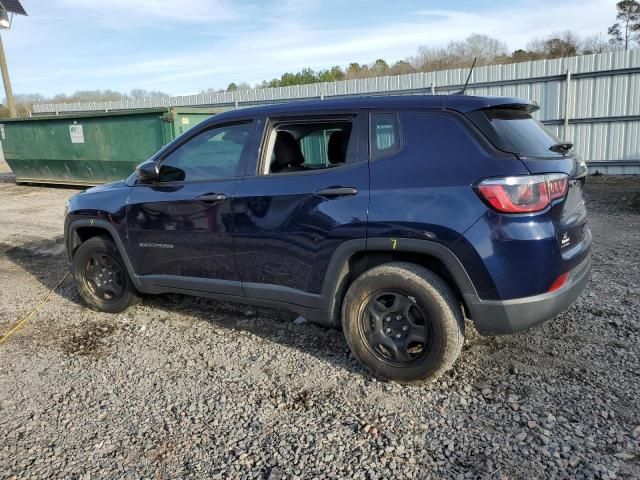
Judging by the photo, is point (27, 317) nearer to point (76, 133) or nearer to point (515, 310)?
point (515, 310)

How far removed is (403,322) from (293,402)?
0.85m

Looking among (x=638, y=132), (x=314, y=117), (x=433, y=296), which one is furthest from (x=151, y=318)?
(x=638, y=132)

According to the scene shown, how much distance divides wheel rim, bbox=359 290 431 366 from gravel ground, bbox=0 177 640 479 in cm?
22

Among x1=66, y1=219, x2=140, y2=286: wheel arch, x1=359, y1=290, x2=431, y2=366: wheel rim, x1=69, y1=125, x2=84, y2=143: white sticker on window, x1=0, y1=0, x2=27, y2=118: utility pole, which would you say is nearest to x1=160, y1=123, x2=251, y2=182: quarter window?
x1=66, y1=219, x2=140, y2=286: wheel arch

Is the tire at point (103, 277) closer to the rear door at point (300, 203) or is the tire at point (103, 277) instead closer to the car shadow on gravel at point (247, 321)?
the car shadow on gravel at point (247, 321)

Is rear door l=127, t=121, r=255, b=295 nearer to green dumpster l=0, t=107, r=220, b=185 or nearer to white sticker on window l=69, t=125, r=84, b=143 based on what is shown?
green dumpster l=0, t=107, r=220, b=185

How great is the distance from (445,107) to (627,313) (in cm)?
247

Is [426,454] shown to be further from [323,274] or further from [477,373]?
[323,274]

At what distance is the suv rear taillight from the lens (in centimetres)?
284

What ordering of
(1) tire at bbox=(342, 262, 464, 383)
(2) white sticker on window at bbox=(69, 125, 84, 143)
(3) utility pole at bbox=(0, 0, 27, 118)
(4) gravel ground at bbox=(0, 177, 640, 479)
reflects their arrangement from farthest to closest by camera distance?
1. (3) utility pole at bbox=(0, 0, 27, 118)
2. (2) white sticker on window at bbox=(69, 125, 84, 143)
3. (1) tire at bbox=(342, 262, 464, 383)
4. (4) gravel ground at bbox=(0, 177, 640, 479)

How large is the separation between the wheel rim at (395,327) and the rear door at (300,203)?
0.40m

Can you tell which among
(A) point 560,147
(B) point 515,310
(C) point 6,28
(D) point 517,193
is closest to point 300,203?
(D) point 517,193

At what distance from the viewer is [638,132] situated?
12.5 metres

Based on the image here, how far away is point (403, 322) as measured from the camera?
326 centimetres
